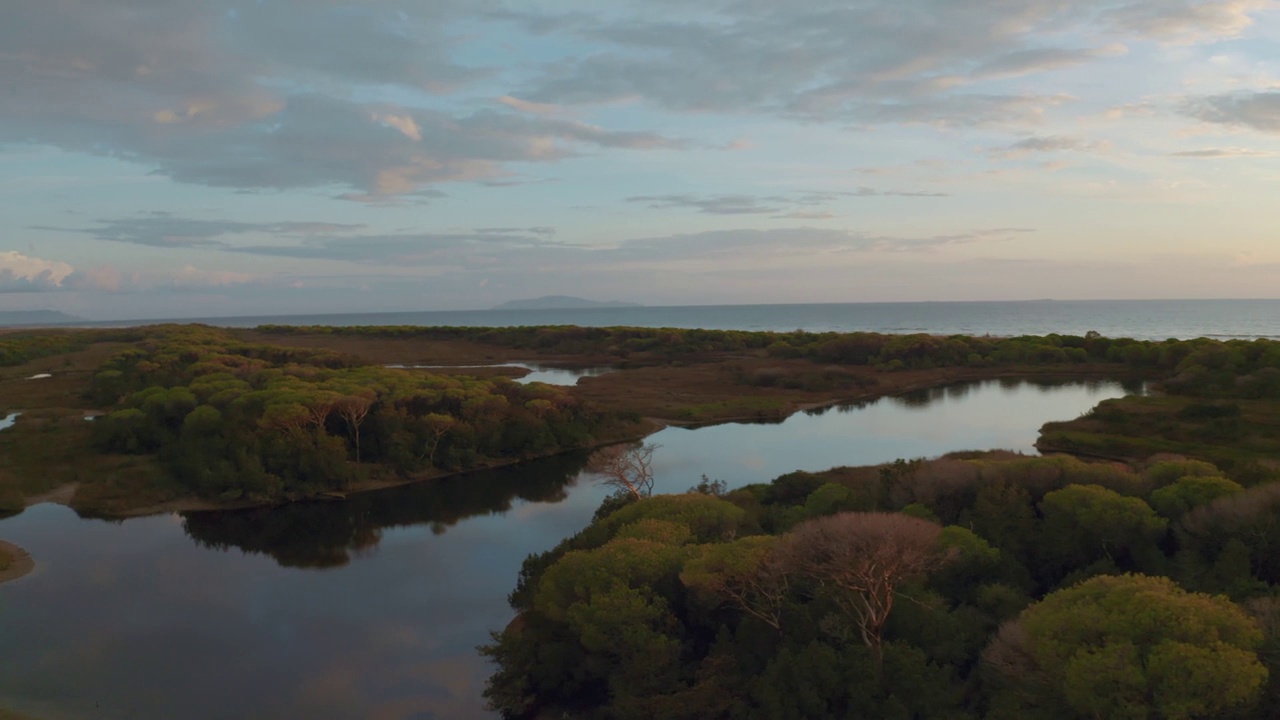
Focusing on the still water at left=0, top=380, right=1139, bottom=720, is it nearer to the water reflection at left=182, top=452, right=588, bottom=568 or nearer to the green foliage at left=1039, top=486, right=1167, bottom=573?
the water reflection at left=182, top=452, right=588, bottom=568

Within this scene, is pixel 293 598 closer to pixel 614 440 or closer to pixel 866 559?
pixel 866 559

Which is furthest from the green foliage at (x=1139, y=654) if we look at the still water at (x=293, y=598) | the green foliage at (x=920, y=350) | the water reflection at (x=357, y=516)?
the green foliage at (x=920, y=350)

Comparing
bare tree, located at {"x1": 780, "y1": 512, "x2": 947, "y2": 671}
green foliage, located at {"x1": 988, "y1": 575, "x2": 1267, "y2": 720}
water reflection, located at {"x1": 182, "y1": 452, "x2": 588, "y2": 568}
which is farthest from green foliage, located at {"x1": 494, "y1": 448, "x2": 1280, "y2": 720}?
water reflection, located at {"x1": 182, "y1": 452, "x2": 588, "y2": 568}

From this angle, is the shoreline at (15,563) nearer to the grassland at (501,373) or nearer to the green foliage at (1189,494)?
the grassland at (501,373)

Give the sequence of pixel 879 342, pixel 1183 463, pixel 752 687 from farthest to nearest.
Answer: pixel 879 342, pixel 1183 463, pixel 752 687

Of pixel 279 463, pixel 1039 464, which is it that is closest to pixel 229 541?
pixel 279 463

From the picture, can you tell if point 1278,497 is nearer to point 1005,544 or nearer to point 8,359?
point 1005,544
